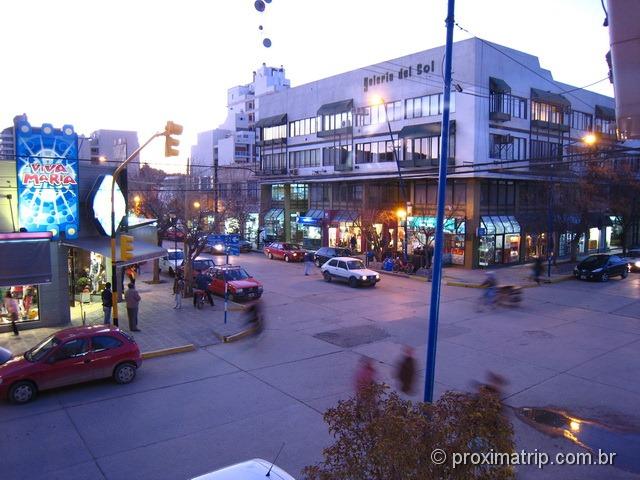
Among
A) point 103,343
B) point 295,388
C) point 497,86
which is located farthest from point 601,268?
point 103,343

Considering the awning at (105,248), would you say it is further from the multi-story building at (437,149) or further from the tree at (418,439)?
the multi-story building at (437,149)

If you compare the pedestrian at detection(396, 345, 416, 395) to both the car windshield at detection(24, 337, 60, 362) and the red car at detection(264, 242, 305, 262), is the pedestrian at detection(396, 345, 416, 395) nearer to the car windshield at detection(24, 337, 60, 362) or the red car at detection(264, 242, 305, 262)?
the car windshield at detection(24, 337, 60, 362)

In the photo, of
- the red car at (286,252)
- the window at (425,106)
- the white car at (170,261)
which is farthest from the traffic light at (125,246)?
the window at (425,106)

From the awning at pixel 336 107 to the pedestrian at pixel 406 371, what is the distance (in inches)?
1238

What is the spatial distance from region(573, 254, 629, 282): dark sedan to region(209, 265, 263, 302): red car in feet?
64.8

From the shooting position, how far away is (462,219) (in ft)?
120

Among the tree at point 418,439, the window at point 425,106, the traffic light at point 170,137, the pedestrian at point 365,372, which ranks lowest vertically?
the pedestrian at point 365,372

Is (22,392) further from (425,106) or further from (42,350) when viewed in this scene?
(425,106)

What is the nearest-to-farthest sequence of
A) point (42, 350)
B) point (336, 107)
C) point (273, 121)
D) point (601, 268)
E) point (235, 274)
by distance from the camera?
point (42, 350), point (235, 274), point (601, 268), point (336, 107), point (273, 121)

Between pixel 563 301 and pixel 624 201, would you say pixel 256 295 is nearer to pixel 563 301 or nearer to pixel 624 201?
pixel 563 301

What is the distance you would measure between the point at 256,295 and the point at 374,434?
2005 cm

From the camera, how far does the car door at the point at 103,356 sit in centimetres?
1244

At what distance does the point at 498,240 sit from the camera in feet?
124

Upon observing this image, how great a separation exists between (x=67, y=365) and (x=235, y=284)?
1265 cm
